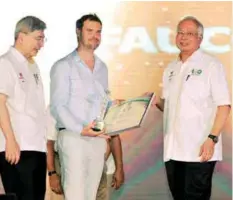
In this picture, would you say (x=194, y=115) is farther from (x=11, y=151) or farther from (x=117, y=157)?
(x=11, y=151)

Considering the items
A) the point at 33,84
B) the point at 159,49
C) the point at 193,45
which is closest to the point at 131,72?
the point at 159,49

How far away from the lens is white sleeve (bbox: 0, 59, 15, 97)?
3.03 metres

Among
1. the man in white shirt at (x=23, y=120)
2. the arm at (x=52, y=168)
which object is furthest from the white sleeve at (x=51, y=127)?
the man in white shirt at (x=23, y=120)

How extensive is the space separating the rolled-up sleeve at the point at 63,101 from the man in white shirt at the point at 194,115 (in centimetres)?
64

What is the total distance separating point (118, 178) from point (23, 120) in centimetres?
86

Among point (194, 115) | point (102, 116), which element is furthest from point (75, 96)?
point (194, 115)

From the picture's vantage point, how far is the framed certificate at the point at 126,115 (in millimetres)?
3133

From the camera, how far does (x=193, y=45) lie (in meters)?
3.38

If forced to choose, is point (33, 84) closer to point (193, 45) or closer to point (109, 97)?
point (109, 97)

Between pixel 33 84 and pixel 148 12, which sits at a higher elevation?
pixel 148 12

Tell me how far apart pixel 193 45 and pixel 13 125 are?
4.07ft

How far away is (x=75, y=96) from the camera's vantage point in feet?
11.0

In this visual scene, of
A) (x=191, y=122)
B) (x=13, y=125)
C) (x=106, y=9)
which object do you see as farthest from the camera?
(x=106, y=9)

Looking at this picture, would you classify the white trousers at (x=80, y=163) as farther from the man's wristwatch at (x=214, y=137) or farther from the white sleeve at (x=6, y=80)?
the man's wristwatch at (x=214, y=137)
